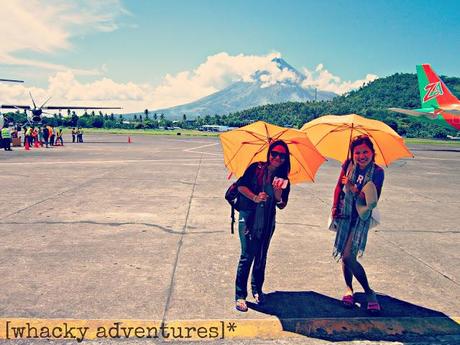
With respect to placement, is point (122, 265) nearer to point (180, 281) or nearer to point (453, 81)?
point (180, 281)

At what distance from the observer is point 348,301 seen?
4.07 metres

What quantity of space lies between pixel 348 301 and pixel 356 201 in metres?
1.17

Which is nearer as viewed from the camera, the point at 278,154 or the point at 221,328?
the point at 221,328

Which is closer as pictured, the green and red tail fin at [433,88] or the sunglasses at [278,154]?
the sunglasses at [278,154]

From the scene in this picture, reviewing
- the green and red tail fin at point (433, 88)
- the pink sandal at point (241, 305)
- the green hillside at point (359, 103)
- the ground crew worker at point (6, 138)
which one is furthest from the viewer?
the green hillside at point (359, 103)

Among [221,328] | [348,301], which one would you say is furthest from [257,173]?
[348,301]

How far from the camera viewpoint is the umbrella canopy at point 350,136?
12.8 ft

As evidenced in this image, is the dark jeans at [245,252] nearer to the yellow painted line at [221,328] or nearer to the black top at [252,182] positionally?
the black top at [252,182]

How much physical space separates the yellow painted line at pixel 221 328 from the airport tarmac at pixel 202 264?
0.02 m

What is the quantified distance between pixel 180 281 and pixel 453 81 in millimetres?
216777

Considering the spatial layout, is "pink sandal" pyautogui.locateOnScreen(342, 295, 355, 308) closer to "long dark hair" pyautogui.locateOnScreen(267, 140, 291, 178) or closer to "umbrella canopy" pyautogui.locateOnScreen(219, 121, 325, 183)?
"long dark hair" pyautogui.locateOnScreen(267, 140, 291, 178)

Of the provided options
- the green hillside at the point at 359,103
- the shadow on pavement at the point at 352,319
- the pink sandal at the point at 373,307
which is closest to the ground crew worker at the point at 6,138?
the shadow on pavement at the point at 352,319

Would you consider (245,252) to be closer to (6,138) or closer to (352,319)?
(352,319)

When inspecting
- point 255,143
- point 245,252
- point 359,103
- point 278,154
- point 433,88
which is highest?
point 359,103
